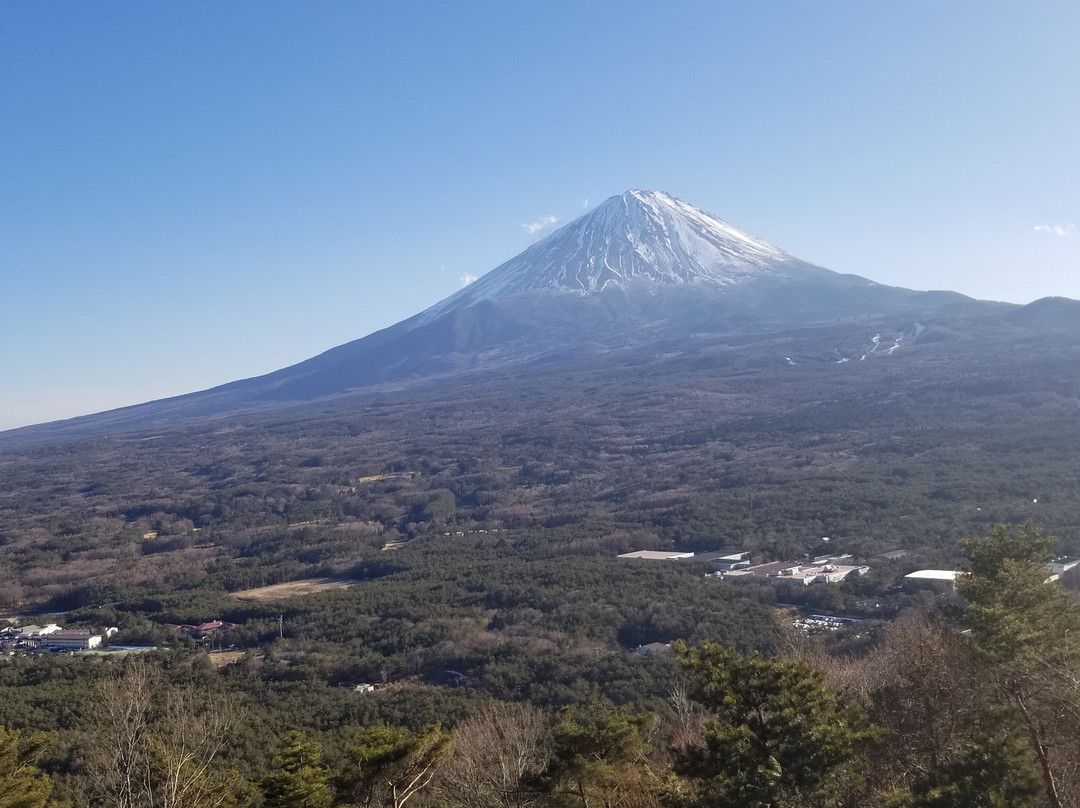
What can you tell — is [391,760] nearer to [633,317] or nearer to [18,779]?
[18,779]

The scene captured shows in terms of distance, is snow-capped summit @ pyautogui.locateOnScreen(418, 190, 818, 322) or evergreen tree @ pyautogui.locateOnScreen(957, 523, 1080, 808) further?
snow-capped summit @ pyautogui.locateOnScreen(418, 190, 818, 322)

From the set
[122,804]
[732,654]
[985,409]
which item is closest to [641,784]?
[732,654]

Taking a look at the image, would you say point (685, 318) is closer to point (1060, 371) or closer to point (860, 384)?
A: point (860, 384)

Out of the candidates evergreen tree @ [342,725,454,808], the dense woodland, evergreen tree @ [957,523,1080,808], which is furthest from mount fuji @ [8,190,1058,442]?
evergreen tree @ [342,725,454,808]

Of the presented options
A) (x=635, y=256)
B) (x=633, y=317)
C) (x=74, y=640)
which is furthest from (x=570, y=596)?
(x=635, y=256)

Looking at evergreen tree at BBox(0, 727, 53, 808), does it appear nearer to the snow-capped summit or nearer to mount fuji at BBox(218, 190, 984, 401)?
mount fuji at BBox(218, 190, 984, 401)

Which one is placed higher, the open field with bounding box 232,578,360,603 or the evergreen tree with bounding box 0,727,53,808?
the evergreen tree with bounding box 0,727,53,808
